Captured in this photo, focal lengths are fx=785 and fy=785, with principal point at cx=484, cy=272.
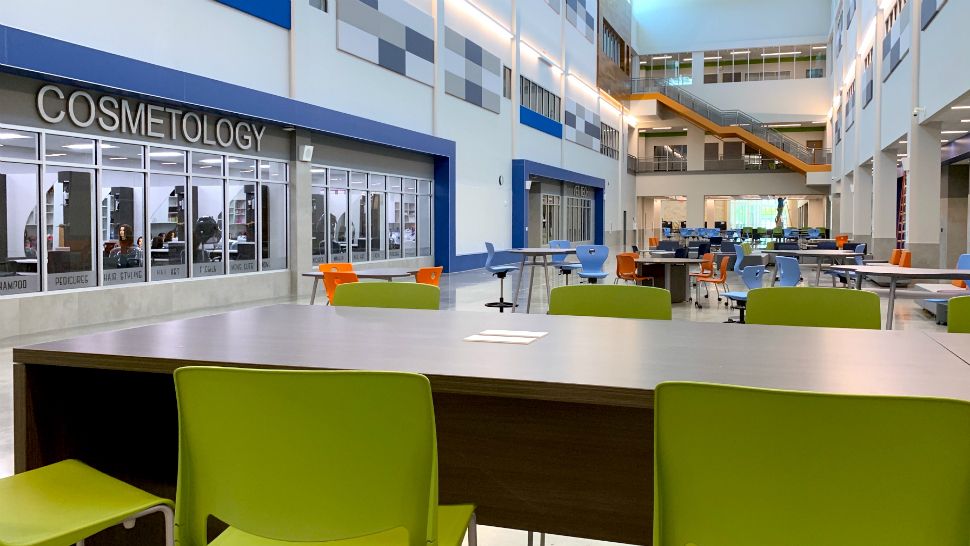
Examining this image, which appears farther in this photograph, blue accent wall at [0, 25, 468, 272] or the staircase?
the staircase

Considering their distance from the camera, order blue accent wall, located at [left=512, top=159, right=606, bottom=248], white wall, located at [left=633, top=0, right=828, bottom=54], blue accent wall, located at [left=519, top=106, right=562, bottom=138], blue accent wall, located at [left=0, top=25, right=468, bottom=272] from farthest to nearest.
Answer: white wall, located at [left=633, top=0, right=828, bottom=54] < blue accent wall, located at [left=519, top=106, right=562, bottom=138] < blue accent wall, located at [left=512, top=159, right=606, bottom=248] < blue accent wall, located at [left=0, top=25, right=468, bottom=272]

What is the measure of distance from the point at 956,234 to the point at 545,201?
11.7m

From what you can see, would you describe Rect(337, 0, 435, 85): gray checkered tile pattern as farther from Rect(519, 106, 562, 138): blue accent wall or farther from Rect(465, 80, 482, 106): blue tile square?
Rect(519, 106, 562, 138): blue accent wall

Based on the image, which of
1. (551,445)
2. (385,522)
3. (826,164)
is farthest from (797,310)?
(826,164)

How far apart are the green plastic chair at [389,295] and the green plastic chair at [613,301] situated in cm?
60

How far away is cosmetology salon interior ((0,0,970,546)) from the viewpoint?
1.39 m

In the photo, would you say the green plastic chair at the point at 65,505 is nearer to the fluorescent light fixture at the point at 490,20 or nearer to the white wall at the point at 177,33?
the white wall at the point at 177,33

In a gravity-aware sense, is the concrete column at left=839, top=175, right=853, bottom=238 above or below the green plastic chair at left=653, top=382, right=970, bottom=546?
above

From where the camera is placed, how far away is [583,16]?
92.3 feet

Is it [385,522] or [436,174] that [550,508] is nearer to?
[385,522]

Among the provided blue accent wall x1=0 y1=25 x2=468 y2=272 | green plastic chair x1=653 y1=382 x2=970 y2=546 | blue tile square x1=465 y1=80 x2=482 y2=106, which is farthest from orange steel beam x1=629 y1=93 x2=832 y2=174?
green plastic chair x1=653 y1=382 x2=970 y2=546

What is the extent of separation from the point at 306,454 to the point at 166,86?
355 inches

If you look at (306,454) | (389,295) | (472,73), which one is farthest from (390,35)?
(306,454)

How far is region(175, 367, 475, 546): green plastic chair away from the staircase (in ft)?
117
